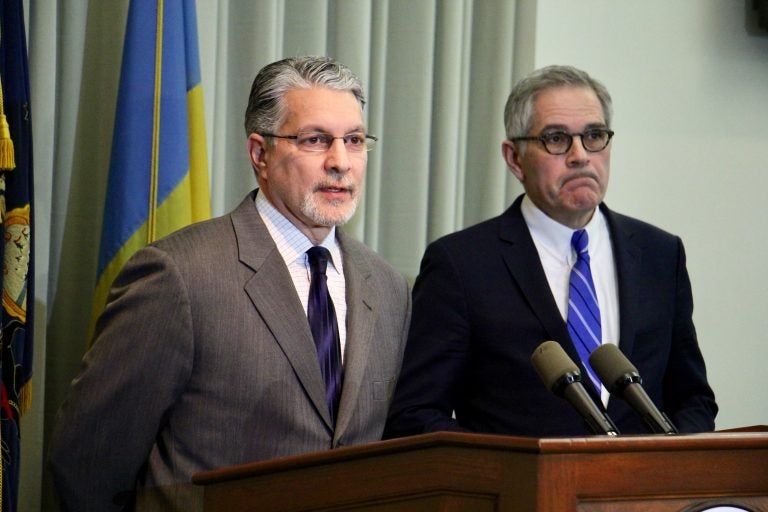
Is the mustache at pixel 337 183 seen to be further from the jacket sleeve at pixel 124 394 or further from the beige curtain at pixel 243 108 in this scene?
the beige curtain at pixel 243 108

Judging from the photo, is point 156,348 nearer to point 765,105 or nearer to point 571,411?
point 571,411

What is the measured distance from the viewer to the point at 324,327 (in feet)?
9.84

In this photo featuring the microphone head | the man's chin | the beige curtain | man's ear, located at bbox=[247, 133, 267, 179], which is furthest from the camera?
the beige curtain

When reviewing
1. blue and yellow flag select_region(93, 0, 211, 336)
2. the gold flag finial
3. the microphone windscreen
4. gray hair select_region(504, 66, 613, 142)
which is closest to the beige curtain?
blue and yellow flag select_region(93, 0, 211, 336)

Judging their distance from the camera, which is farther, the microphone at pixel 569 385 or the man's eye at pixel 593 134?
the man's eye at pixel 593 134

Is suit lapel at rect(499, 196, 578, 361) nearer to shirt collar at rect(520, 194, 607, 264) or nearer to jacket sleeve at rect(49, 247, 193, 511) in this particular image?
shirt collar at rect(520, 194, 607, 264)

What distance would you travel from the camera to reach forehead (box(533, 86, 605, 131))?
343 centimetres

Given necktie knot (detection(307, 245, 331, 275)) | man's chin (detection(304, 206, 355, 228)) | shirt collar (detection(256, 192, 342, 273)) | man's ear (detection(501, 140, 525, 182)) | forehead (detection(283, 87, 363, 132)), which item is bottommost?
necktie knot (detection(307, 245, 331, 275))

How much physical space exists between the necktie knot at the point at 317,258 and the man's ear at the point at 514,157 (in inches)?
27.8

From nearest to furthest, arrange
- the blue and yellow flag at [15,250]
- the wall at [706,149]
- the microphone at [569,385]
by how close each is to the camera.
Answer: the microphone at [569,385] < the blue and yellow flag at [15,250] < the wall at [706,149]

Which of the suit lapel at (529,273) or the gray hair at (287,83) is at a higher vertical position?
the gray hair at (287,83)

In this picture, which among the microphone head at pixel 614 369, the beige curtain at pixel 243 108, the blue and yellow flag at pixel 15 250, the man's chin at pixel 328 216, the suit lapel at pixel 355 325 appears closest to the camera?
the microphone head at pixel 614 369

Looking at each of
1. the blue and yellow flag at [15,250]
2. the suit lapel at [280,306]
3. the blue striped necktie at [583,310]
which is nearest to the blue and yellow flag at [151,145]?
the blue and yellow flag at [15,250]

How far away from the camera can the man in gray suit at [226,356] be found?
111 inches
